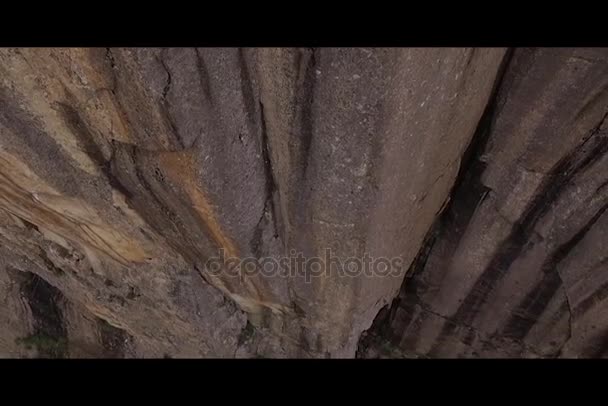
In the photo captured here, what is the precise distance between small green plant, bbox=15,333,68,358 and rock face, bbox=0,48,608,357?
2.52 ft

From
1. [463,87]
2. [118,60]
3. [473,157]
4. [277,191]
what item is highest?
[473,157]

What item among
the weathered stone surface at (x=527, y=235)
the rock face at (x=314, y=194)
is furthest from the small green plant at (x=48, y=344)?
the weathered stone surface at (x=527, y=235)

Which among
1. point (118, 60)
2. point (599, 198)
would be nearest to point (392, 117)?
point (118, 60)

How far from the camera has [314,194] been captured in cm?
228

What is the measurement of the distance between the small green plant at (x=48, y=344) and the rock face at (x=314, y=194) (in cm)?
77

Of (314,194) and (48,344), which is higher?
(48,344)

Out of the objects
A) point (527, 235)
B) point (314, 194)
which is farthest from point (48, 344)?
point (527, 235)

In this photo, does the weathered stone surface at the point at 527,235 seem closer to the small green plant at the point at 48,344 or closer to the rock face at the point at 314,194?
the rock face at the point at 314,194

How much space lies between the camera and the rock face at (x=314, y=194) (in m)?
1.86

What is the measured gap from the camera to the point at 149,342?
362 cm

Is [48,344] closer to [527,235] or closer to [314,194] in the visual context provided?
[314,194]

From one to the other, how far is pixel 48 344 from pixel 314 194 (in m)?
2.96

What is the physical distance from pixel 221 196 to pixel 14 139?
81 cm

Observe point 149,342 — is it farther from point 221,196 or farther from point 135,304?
point 221,196
